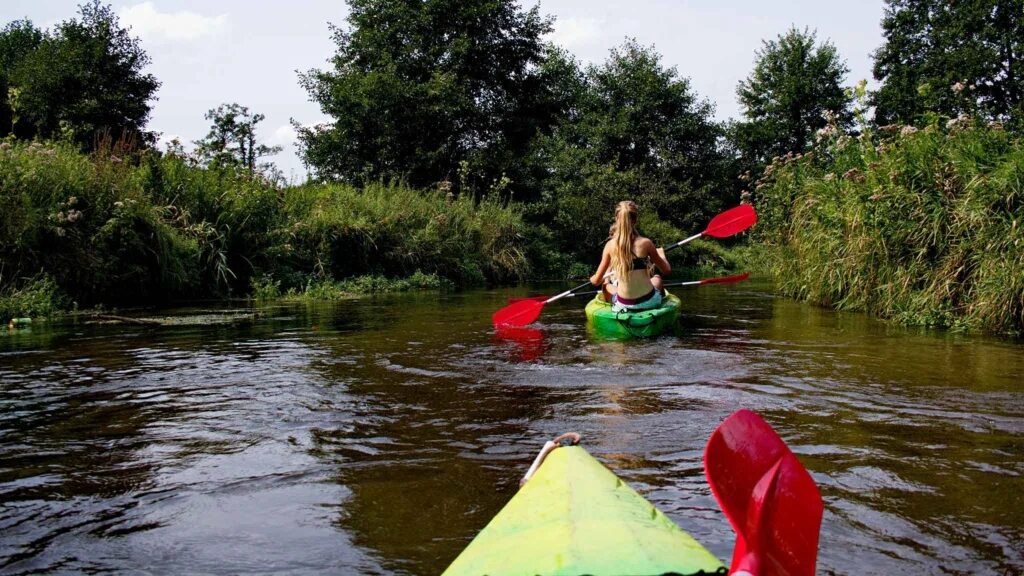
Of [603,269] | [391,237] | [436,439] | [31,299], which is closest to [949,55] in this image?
[391,237]

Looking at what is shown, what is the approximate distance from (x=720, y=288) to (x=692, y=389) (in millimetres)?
11747

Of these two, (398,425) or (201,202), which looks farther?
(201,202)

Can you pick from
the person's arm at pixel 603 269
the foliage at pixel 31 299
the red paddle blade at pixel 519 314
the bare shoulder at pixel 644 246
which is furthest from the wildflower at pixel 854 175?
the foliage at pixel 31 299

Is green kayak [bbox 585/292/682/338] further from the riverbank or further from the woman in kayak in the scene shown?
the riverbank

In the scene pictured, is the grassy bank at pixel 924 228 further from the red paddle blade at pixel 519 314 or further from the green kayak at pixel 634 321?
the red paddle blade at pixel 519 314

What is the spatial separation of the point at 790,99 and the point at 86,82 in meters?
26.1

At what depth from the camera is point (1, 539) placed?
105 inches

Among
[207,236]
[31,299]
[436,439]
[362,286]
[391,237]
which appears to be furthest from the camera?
[391,237]

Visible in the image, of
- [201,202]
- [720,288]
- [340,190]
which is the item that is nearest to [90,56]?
[340,190]

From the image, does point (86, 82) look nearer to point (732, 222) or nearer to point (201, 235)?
point (201, 235)

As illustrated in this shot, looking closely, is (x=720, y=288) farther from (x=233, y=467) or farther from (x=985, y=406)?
(x=233, y=467)

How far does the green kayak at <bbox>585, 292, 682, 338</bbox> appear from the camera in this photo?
7496 mm

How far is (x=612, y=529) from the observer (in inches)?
68.8

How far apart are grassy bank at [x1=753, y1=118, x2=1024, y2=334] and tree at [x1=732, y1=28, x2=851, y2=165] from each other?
2496 cm
